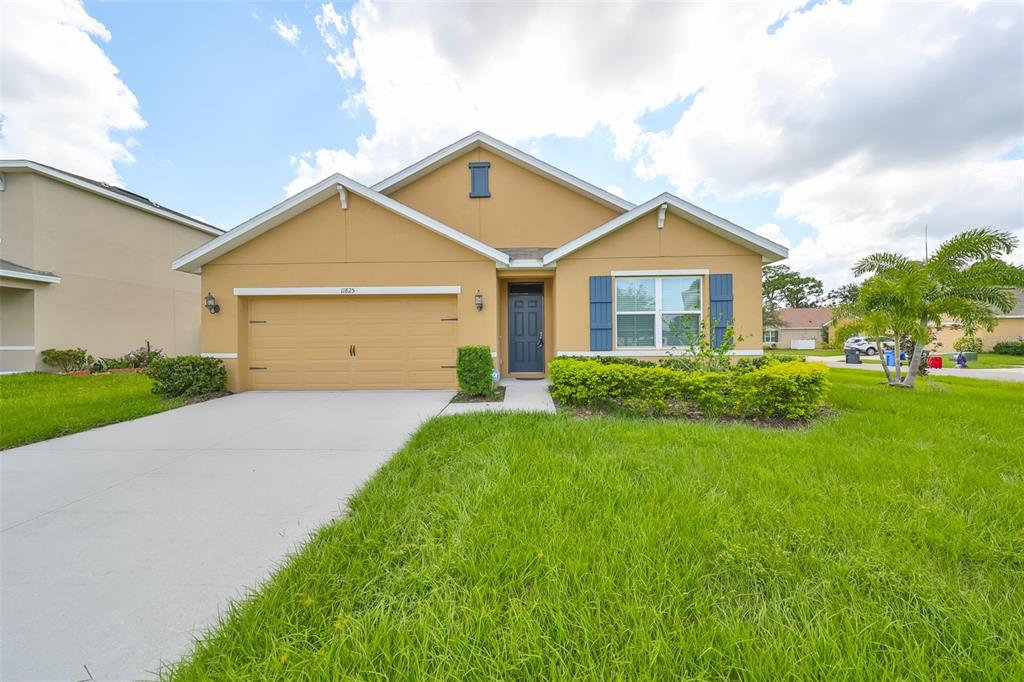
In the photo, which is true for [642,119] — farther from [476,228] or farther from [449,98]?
[476,228]

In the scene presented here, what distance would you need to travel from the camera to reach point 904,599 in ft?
6.07

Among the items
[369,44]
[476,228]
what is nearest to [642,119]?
[476,228]

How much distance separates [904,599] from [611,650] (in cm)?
162

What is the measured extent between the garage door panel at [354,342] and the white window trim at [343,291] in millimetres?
186

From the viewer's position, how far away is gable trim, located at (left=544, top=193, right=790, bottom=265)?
25.4 ft

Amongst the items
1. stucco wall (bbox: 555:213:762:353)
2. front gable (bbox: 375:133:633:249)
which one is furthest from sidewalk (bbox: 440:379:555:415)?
front gable (bbox: 375:133:633:249)

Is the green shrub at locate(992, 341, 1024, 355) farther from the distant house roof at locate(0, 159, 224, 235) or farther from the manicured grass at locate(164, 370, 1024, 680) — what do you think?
the distant house roof at locate(0, 159, 224, 235)

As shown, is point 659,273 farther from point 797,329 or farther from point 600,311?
point 797,329

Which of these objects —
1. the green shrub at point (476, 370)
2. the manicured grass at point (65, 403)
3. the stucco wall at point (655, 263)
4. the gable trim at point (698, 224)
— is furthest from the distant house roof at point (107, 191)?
the stucco wall at point (655, 263)

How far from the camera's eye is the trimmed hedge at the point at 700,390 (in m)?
5.30

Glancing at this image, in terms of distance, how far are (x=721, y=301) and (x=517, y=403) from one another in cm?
519

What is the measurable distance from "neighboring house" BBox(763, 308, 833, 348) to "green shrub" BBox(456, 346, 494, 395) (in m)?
44.1

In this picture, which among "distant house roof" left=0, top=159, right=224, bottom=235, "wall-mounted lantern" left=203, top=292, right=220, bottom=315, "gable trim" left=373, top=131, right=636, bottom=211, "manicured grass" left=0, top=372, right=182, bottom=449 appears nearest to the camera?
"manicured grass" left=0, top=372, right=182, bottom=449

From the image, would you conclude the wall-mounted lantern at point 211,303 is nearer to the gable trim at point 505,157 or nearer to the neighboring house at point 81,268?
the neighboring house at point 81,268
